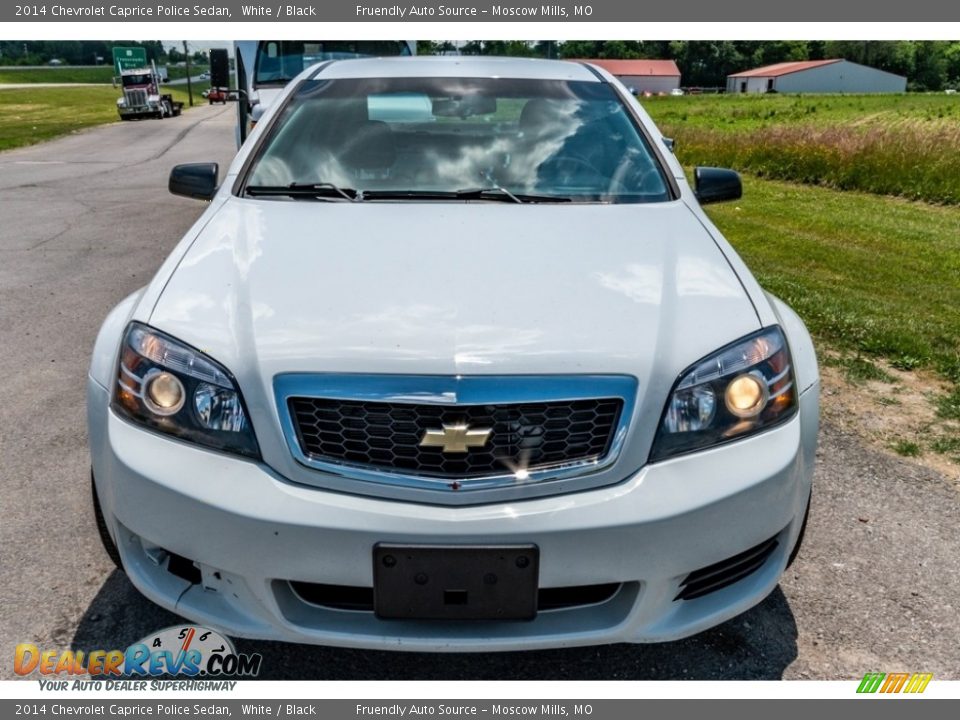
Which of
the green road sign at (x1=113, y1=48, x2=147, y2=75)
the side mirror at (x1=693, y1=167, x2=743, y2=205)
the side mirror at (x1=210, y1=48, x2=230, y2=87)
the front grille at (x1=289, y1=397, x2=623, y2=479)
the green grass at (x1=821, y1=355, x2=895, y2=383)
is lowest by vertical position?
the green grass at (x1=821, y1=355, x2=895, y2=383)

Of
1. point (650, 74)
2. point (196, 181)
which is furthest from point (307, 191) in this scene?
point (650, 74)

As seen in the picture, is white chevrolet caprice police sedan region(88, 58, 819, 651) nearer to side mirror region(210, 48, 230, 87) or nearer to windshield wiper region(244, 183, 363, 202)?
windshield wiper region(244, 183, 363, 202)

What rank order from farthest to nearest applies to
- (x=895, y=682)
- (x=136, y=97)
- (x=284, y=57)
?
(x=136, y=97), (x=284, y=57), (x=895, y=682)

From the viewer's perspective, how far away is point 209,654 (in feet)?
8.08

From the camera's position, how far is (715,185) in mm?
3730

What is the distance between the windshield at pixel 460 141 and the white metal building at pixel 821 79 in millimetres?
114032

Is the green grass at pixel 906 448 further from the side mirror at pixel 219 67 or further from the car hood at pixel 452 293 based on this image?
the side mirror at pixel 219 67

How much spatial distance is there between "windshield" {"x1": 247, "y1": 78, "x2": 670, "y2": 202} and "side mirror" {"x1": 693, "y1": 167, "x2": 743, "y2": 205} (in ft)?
1.22

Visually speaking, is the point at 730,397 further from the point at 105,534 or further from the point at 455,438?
the point at 105,534

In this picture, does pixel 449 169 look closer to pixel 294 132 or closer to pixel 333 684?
pixel 294 132

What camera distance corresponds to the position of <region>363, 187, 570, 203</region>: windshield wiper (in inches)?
125

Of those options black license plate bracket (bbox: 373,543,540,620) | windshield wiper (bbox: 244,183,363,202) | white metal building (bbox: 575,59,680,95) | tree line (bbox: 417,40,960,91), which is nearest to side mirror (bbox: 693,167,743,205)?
windshield wiper (bbox: 244,183,363,202)

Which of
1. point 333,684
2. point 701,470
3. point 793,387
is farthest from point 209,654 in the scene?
point 793,387

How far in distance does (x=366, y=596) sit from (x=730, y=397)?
3.29 ft
